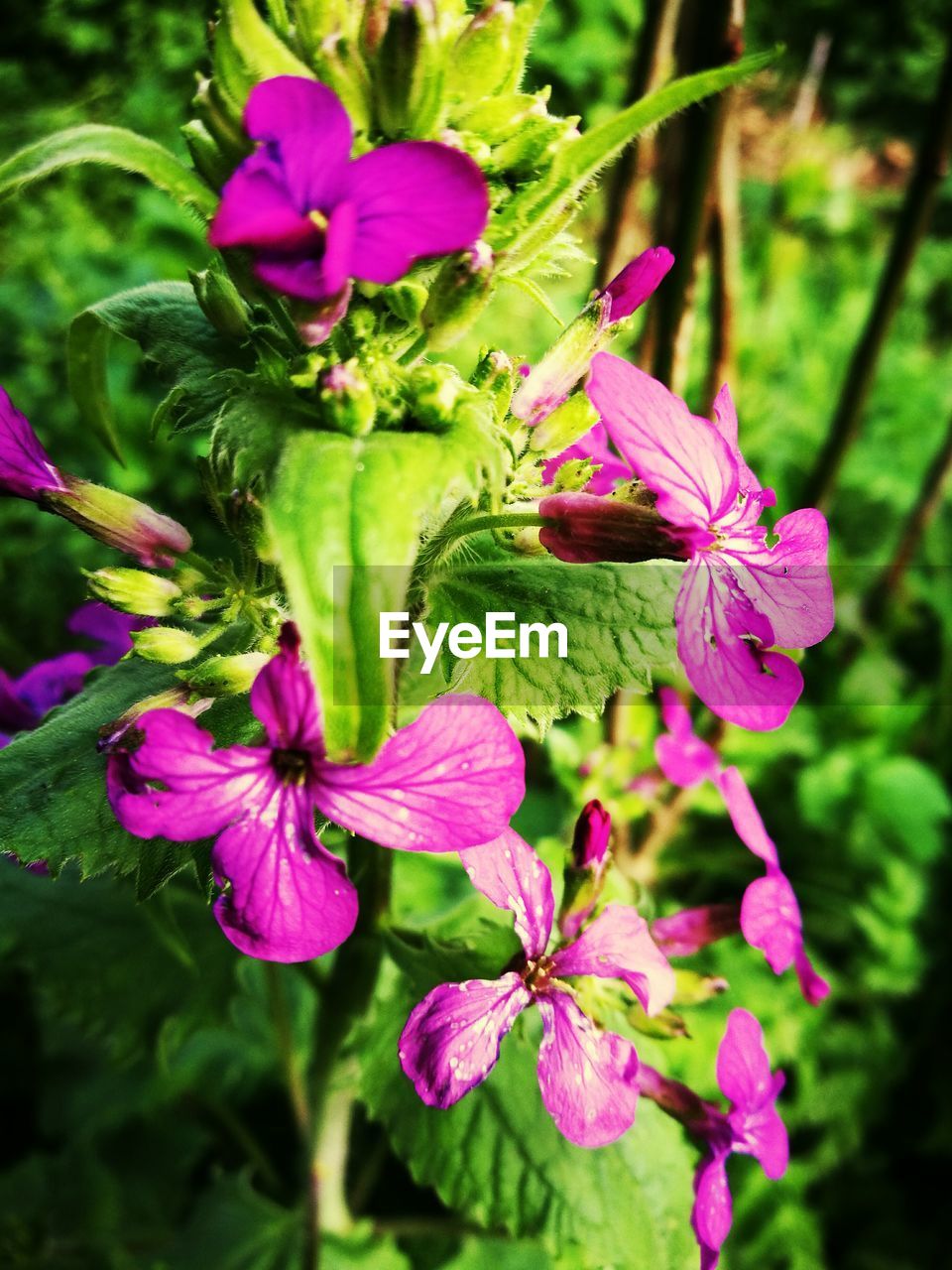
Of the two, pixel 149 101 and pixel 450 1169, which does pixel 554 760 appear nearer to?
A: pixel 450 1169

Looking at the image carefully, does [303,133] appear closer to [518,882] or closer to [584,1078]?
[518,882]

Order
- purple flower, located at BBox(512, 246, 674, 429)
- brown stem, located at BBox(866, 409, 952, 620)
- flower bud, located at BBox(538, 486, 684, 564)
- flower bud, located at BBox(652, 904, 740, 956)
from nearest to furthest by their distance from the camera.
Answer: flower bud, located at BBox(538, 486, 684, 564), purple flower, located at BBox(512, 246, 674, 429), flower bud, located at BBox(652, 904, 740, 956), brown stem, located at BBox(866, 409, 952, 620)

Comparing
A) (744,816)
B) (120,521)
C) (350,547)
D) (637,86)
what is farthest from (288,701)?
(637,86)

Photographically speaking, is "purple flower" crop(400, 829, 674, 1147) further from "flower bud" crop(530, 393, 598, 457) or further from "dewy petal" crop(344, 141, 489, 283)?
"dewy petal" crop(344, 141, 489, 283)

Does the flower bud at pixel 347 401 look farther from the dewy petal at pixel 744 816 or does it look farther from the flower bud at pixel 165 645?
the dewy petal at pixel 744 816

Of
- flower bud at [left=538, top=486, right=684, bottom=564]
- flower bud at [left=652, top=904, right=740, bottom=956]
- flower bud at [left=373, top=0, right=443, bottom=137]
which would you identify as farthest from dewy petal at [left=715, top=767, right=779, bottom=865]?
flower bud at [left=373, top=0, right=443, bottom=137]

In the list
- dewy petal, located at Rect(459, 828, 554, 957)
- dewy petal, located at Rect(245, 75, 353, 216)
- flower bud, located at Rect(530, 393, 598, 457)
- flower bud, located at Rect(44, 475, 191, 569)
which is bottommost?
dewy petal, located at Rect(459, 828, 554, 957)
